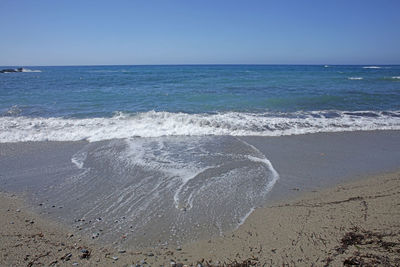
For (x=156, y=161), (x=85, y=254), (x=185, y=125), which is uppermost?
(x=185, y=125)

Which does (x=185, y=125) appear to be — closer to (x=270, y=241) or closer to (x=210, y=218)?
(x=210, y=218)

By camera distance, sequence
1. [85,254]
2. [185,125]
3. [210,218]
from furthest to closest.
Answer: [185,125] < [210,218] < [85,254]

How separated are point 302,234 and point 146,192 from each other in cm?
310

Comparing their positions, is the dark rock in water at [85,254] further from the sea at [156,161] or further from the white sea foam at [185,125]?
the white sea foam at [185,125]

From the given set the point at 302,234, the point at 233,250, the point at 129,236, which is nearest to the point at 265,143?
the point at 302,234

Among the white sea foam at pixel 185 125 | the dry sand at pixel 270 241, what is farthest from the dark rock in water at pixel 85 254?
the white sea foam at pixel 185 125

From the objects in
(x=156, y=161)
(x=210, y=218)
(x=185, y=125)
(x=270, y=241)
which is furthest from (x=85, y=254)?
(x=185, y=125)

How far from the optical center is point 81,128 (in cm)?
969

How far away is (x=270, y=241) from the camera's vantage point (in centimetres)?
340

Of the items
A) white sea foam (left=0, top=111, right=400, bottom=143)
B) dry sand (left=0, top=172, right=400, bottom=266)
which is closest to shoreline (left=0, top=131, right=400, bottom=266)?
dry sand (left=0, top=172, right=400, bottom=266)

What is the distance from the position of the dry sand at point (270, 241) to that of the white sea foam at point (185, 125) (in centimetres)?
493

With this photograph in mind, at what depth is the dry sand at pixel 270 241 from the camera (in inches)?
121

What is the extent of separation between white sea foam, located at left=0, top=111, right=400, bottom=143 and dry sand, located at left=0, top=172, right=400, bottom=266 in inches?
194

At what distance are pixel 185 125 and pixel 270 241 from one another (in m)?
7.26
